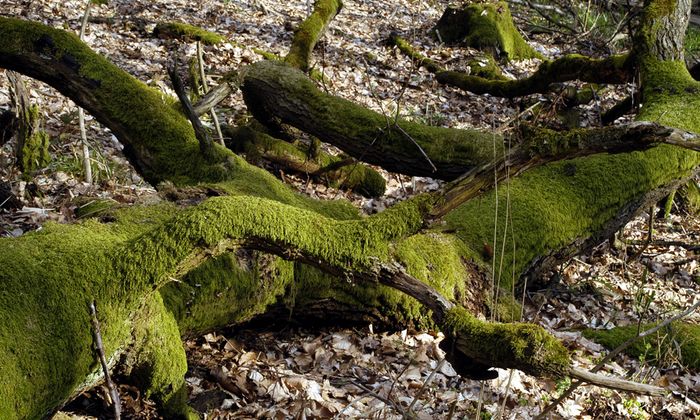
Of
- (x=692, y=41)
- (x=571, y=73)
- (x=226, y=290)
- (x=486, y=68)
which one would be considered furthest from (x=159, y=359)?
(x=692, y=41)

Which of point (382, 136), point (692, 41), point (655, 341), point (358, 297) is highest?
point (692, 41)

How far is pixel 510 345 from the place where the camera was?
9.20ft

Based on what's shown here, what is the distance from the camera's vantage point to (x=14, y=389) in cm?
254

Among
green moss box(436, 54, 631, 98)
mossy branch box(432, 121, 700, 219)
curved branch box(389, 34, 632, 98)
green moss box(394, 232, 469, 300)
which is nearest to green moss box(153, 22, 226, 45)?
curved branch box(389, 34, 632, 98)

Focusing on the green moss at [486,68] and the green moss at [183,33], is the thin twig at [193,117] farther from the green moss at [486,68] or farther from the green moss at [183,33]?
the green moss at [486,68]

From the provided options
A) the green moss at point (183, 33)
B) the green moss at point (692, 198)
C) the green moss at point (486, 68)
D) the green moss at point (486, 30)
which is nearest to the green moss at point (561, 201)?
the green moss at point (692, 198)

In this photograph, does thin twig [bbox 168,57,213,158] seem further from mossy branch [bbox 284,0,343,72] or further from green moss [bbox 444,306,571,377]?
mossy branch [bbox 284,0,343,72]

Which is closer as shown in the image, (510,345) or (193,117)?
(510,345)

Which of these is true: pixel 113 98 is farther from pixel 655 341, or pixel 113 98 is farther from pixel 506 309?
pixel 655 341

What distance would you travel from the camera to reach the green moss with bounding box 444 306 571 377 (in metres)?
2.74

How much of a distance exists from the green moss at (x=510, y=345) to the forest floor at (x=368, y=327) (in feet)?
0.75

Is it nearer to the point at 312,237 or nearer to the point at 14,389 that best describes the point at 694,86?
the point at 312,237

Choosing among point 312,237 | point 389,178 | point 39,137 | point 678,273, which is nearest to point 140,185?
point 39,137

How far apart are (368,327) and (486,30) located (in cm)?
888
